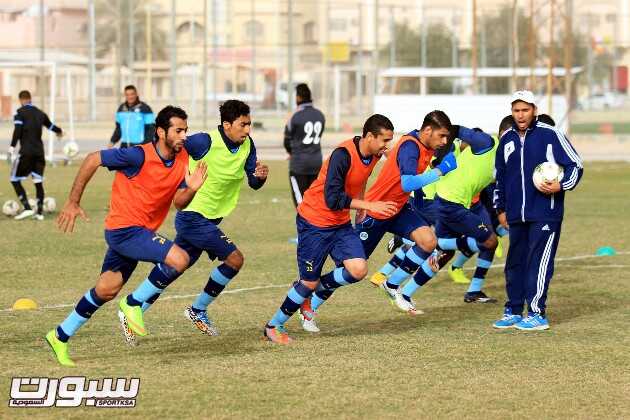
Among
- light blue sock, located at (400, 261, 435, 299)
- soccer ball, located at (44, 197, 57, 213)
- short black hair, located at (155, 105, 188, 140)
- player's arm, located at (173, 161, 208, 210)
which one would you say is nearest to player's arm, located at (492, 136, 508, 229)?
light blue sock, located at (400, 261, 435, 299)

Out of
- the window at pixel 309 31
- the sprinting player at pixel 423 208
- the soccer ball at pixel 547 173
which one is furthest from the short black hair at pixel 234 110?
the window at pixel 309 31

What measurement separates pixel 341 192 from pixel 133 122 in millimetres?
14135

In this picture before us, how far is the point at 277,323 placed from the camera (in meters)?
10.7

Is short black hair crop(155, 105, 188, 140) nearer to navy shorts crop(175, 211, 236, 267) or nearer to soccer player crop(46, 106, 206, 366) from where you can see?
soccer player crop(46, 106, 206, 366)

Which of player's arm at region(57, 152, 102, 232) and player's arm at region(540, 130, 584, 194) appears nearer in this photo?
player's arm at region(57, 152, 102, 232)

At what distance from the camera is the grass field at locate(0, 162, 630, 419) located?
Answer: 8.47 m

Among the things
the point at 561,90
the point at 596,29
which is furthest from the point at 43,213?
the point at 596,29

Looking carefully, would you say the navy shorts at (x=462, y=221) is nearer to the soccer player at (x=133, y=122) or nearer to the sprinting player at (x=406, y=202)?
the sprinting player at (x=406, y=202)

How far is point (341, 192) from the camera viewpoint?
1040 cm

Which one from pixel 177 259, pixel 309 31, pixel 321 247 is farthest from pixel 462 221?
pixel 309 31

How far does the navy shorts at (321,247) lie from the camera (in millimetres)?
10648

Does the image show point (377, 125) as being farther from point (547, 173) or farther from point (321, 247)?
point (547, 173)

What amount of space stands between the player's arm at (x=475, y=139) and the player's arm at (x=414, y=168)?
3.48 feet

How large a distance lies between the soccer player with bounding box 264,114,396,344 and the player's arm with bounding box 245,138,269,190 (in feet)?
1.50
